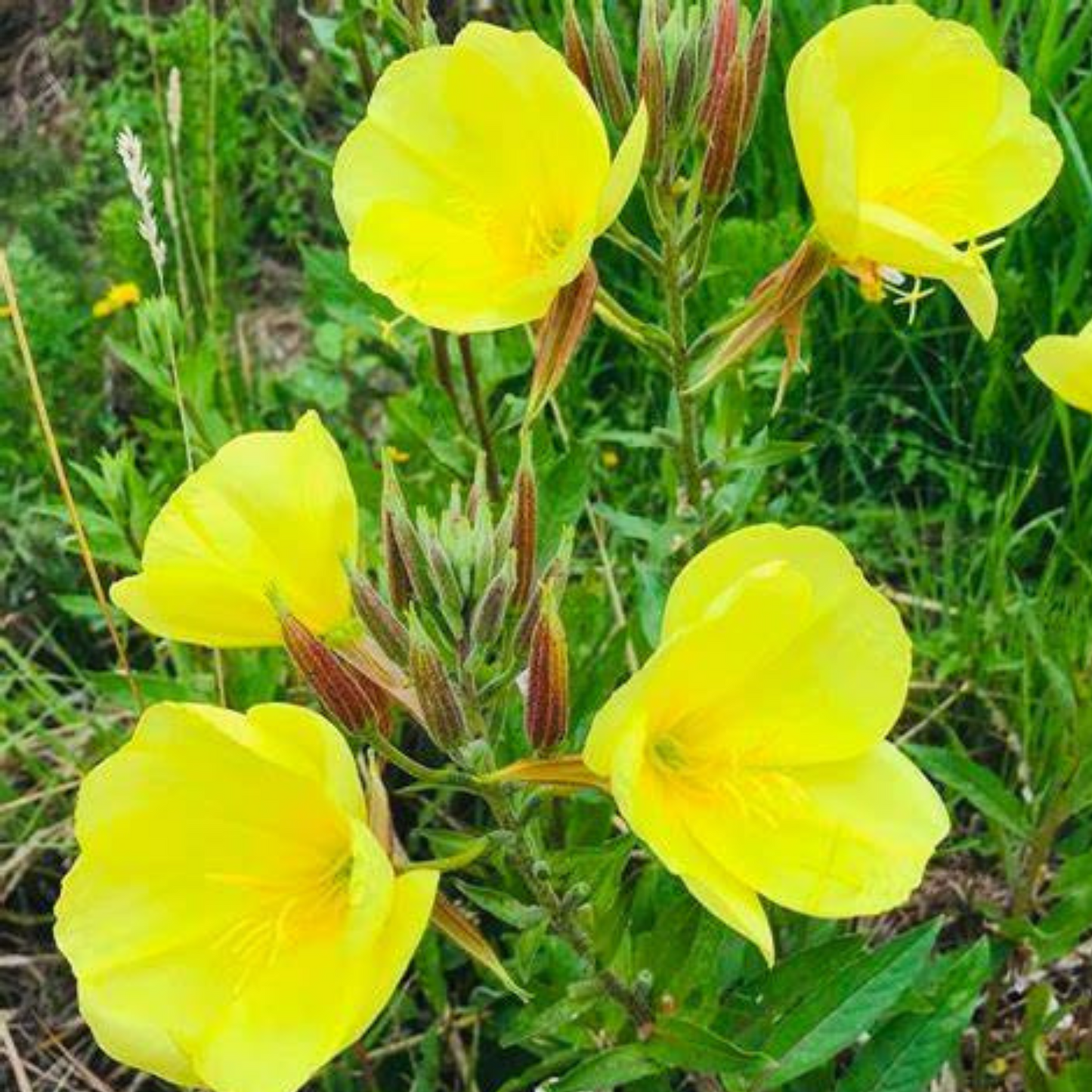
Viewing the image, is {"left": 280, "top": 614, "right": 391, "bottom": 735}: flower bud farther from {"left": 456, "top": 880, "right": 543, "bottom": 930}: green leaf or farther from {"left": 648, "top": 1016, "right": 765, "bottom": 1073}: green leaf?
{"left": 648, "top": 1016, "right": 765, "bottom": 1073}: green leaf

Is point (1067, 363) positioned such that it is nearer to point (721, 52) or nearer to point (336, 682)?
point (721, 52)

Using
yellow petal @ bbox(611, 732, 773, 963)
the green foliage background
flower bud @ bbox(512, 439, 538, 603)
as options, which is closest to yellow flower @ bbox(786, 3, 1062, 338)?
the green foliage background

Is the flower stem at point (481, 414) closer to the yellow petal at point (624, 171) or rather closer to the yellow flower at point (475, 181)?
the yellow flower at point (475, 181)

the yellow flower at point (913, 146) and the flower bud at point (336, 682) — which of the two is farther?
Answer: the yellow flower at point (913, 146)

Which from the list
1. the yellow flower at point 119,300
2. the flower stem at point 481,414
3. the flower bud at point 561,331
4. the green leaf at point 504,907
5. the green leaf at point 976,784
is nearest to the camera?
the green leaf at point 504,907

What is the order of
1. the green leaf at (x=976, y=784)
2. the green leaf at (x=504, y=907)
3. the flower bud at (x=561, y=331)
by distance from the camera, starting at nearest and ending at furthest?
the green leaf at (x=504, y=907) → the flower bud at (x=561, y=331) → the green leaf at (x=976, y=784)

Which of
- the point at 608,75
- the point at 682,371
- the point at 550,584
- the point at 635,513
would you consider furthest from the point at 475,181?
the point at 635,513

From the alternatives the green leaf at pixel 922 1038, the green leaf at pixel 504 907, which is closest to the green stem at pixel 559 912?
the green leaf at pixel 504 907

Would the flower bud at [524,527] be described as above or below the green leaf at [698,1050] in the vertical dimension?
above
